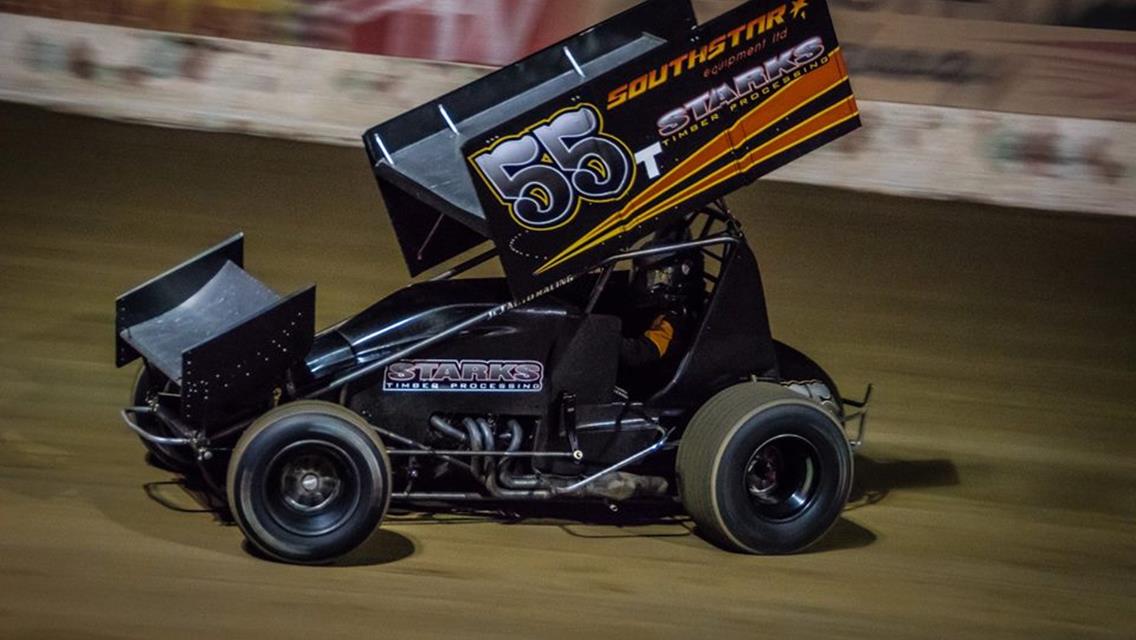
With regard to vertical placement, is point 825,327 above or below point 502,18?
below

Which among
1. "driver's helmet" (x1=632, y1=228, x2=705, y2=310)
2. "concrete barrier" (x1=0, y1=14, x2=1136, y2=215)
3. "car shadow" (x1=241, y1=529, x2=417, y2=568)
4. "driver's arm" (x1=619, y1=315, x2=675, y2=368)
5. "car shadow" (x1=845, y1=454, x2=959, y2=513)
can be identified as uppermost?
"concrete barrier" (x1=0, y1=14, x2=1136, y2=215)

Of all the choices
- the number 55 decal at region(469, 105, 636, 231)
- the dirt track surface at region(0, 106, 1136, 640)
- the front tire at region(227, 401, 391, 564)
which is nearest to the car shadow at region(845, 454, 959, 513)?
the dirt track surface at region(0, 106, 1136, 640)

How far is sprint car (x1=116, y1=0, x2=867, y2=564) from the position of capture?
611 cm

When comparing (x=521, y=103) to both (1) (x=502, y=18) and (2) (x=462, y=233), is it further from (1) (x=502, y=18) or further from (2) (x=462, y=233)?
(1) (x=502, y=18)

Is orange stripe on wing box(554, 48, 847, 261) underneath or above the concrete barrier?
underneath

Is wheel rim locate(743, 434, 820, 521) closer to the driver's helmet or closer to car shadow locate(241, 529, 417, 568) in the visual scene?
the driver's helmet

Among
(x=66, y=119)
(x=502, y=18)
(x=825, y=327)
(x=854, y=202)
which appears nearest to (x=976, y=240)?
(x=854, y=202)

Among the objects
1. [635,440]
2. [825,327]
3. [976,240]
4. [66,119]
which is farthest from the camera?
[66,119]

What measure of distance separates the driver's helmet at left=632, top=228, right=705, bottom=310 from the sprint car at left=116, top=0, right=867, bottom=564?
0.10ft

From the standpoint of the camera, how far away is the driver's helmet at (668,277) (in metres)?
6.95

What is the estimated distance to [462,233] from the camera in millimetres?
7320

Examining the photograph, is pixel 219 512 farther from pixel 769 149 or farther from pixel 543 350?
pixel 769 149

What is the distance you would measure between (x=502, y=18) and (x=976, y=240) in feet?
13.2

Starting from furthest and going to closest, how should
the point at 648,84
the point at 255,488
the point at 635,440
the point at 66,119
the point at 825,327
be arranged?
1. the point at 66,119
2. the point at 825,327
3. the point at 635,440
4. the point at 648,84
5. the point at 255,488
